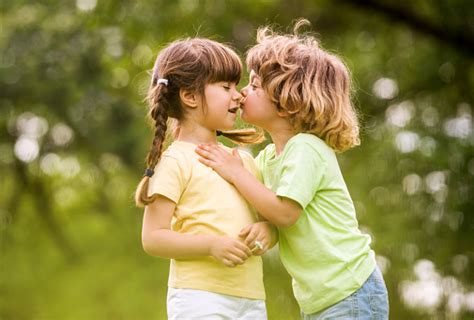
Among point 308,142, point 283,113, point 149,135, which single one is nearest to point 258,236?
point 308,142

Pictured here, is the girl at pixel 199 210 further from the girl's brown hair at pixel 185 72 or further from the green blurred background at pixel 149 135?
the green blurred background at pixel 149 135

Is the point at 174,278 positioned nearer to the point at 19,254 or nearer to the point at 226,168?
the point at 226,168

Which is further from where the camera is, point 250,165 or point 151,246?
point 250,165

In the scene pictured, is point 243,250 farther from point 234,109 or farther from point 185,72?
point 185,72

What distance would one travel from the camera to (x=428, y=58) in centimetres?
972

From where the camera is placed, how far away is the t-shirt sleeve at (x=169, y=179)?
2.78m

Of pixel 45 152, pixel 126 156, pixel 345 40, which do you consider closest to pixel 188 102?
pixel 345 40

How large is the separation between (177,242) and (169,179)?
198 mm

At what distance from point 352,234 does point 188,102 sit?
0.69m

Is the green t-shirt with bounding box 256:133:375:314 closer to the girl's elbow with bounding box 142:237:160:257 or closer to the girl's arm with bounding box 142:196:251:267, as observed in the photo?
the girl's arm with bounding box 142:196:251:267

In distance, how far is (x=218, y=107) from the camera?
295 centimetres

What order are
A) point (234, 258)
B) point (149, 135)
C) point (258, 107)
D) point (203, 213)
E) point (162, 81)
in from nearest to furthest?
point (234, 258) < point (203, 213) < point (162, 81) < point (258, 107) < point (149, 135)

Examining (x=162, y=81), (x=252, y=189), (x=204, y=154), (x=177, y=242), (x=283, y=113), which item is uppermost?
(x=162, y=81)

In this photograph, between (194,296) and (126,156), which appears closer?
(194,296)
